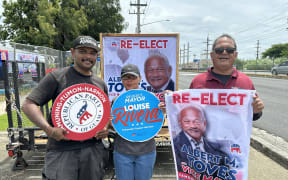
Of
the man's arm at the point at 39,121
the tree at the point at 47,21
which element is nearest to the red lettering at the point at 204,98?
the man's arm at the point at 39,121

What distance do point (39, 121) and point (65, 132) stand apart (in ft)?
0.75

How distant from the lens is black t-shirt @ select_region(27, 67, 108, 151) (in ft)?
5.52

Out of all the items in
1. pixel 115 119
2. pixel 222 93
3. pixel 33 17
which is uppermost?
pixel 33 17

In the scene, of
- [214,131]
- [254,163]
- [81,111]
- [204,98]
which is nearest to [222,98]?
[204,98]

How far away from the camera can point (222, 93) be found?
5.71 feet

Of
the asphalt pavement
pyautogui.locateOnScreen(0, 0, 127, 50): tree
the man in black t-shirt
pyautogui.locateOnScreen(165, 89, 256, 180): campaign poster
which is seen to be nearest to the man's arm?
the man in black t-shirt

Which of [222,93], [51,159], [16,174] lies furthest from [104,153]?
[16,174]

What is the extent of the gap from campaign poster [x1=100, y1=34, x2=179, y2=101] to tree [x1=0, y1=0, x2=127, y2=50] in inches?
557

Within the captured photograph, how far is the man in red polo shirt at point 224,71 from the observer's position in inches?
73.4

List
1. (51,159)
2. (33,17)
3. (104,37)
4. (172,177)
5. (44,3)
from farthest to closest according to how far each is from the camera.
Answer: (33,17)
(44,3)
(104,37)
(172,177)
(51,159)

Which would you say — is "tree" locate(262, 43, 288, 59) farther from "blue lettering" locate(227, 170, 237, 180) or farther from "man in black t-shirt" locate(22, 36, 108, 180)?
"man in black t-shirt" locate(22, 36, 108, 180)

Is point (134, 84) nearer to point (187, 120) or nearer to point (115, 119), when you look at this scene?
point (115, 119)

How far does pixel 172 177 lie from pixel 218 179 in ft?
4.82

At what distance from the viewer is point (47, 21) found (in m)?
16.6
